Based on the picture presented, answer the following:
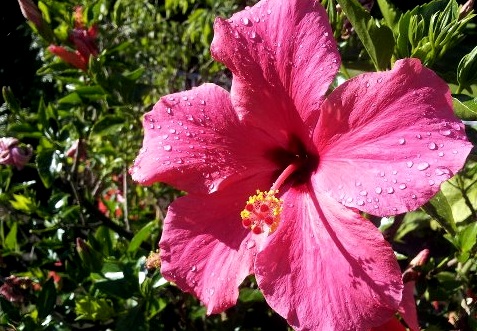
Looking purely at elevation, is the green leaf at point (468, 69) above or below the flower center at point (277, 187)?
above

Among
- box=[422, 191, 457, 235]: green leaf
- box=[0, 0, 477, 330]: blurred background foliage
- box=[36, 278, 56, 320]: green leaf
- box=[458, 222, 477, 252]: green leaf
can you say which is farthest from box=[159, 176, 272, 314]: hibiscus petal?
box=[36, 278, 56, 320]: green leaf

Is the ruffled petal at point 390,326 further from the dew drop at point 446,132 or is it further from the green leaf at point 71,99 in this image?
the green leaf at point 71,99

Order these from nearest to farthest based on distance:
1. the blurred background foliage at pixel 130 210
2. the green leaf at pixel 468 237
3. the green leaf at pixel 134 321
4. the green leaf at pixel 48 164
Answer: the blurred background foliage at pixel 130 210, the green leaf at pixel 468 237, the green leaf at pixel 134 321, the green leaf at pixel 48 164

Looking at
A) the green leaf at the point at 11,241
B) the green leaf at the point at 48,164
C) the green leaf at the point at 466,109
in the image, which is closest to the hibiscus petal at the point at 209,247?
the green leaf at the point at 466,109

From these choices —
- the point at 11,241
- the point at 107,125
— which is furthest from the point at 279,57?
the point at 11,241

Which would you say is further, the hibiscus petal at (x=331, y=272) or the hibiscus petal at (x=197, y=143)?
the hibiscus petal at (x=197, y=143)

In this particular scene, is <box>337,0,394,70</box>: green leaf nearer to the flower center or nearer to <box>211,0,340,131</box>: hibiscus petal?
<box>211,0,340,131</box>: hibiscus petal
